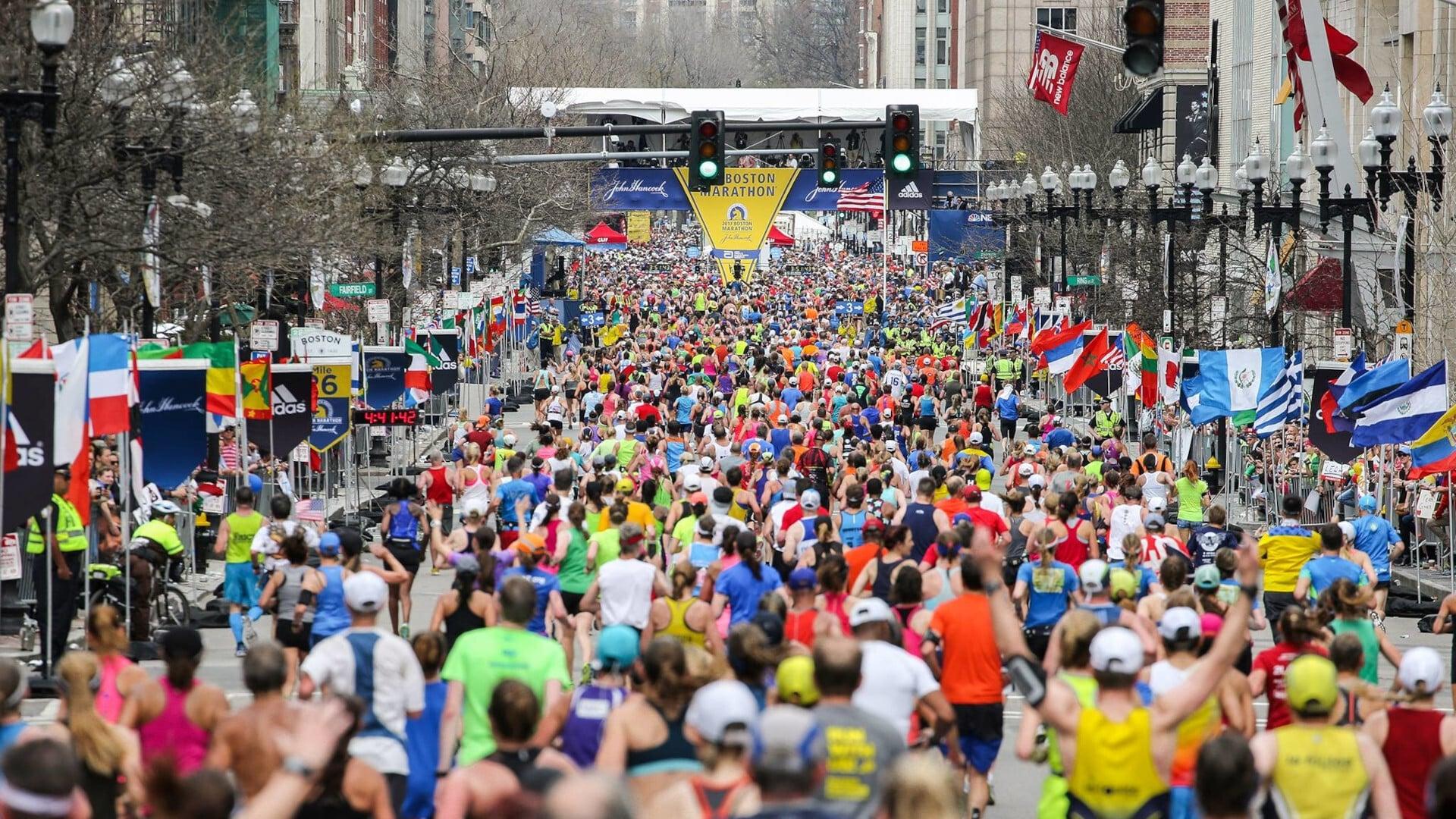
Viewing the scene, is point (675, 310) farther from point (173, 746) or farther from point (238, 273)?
point (173, 746)

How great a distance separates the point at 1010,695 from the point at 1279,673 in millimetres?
6762

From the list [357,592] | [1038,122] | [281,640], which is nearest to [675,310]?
[1038,122]

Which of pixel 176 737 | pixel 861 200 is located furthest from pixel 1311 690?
pixel 861 200

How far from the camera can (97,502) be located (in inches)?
756

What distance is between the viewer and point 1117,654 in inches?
322

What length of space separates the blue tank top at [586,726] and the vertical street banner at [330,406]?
55.0ft

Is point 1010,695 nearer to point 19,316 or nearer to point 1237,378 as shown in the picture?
point 19,316

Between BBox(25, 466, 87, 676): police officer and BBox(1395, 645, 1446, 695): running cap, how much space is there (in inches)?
404

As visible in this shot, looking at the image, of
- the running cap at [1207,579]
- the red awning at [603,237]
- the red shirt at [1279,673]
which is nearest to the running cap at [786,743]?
the red shirt at [1279,673]

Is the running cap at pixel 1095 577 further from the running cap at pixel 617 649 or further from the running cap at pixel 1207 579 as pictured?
the running cap at pixel 617 649

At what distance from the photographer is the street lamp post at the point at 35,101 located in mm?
17016

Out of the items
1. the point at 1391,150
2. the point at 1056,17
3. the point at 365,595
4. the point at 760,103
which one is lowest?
the point at 365,595

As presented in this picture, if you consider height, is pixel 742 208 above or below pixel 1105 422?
above

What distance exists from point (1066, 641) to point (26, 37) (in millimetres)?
16637
